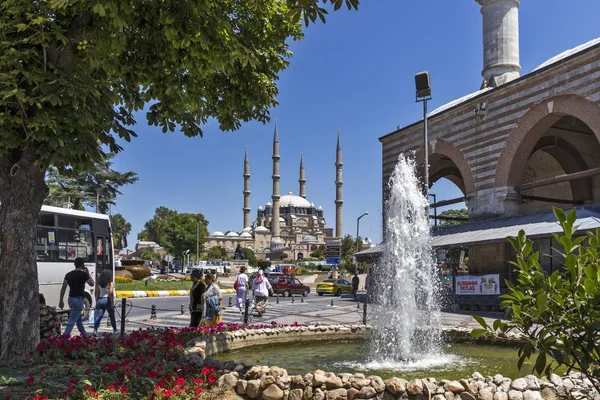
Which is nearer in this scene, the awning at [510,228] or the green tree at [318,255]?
the awning at [510,228]

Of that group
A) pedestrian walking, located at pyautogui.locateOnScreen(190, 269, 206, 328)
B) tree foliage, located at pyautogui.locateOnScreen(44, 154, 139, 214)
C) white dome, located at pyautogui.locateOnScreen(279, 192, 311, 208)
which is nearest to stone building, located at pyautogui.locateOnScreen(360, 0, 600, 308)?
pedestrian walking, located at pyautogui.locateOnScreen(190, 269, 206, 328)

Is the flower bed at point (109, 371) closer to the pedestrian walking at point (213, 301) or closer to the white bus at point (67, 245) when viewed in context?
the pedestrian walking at point (213, 301)

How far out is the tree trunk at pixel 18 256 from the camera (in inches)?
266

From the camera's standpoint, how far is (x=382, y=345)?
30.2 feet

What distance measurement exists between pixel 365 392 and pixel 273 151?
9053cm

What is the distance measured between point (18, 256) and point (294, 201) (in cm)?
11091

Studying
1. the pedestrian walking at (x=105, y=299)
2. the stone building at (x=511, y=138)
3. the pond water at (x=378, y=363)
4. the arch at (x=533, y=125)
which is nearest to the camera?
the pond water at (x=378, y=363)

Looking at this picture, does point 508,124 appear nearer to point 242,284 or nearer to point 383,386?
point 242,284

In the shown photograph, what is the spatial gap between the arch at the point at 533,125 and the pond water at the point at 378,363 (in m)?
10.6

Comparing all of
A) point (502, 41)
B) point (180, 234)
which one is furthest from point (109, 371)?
point (180, 234)

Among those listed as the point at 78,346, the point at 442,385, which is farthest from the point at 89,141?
the point at 442,385

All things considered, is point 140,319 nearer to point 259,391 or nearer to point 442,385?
point 259,391

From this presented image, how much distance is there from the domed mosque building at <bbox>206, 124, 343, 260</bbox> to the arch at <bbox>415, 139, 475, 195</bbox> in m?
67.9

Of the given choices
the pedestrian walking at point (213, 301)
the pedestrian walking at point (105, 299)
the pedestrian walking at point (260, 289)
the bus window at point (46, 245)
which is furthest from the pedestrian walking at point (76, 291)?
the pedestrian walking at point (260, 289)
